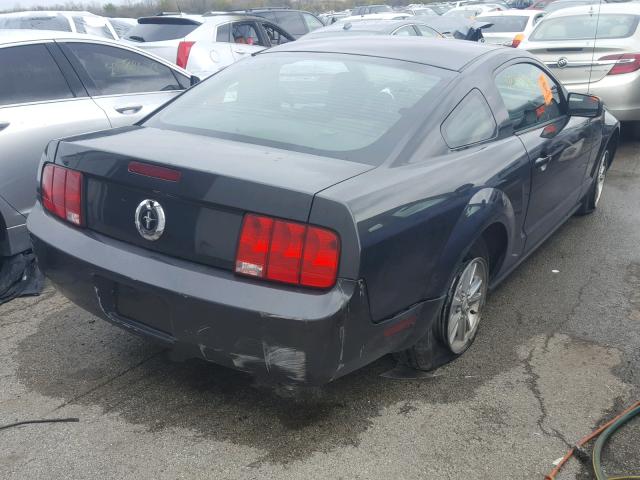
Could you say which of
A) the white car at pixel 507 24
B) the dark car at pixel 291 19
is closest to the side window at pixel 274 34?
the dark car at pixel 291 19

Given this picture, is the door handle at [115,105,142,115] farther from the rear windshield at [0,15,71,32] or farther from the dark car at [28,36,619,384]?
the rear windshield at [0,15,71,32]

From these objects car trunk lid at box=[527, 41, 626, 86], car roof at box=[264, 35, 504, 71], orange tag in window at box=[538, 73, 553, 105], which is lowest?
car trunk lid at box=[527, 41, 626, 86]

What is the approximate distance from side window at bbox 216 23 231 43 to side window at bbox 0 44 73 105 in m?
4.94

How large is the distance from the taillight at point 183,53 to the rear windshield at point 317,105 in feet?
17.0

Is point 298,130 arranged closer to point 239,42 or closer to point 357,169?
point 357,169

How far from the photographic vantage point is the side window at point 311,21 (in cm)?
1423

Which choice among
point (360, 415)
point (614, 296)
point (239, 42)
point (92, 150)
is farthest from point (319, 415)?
point (239, 42)

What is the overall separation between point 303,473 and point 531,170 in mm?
2095

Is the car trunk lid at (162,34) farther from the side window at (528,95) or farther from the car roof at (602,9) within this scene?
the side window at (528,95)

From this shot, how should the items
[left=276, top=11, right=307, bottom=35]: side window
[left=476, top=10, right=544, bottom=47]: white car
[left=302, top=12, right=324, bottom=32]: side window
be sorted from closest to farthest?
[left=476, top=10, right=544, bottom=47]: white car < [left=276, top=11, right=307, bottom=35]: side window < [left=302, top=12, right=324, bottom=32]: side window

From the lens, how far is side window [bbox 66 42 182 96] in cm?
492

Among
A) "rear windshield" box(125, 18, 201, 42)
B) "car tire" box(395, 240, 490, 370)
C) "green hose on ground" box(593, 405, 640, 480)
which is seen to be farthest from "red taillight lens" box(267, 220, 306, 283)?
"rear windshield" box(125, 18, 201, 42)

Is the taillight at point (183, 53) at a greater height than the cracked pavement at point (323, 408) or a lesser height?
greater

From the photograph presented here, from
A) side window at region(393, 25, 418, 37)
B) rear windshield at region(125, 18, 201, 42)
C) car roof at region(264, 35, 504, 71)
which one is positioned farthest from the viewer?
side window at region(393, 25, 418, 37)
